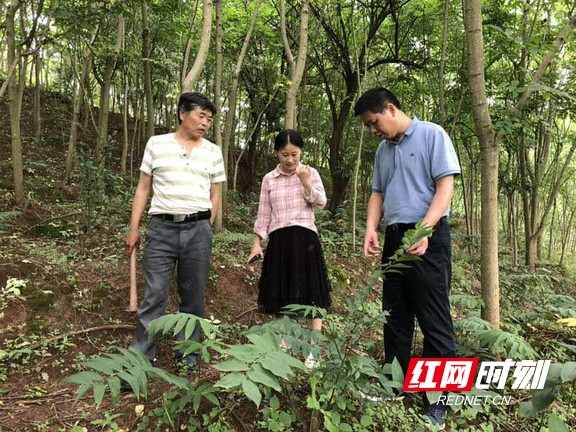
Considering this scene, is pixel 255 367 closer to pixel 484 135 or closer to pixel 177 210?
pixel 177 210

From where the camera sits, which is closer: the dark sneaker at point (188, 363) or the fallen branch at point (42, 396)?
the fallen branch at point (42, 396)

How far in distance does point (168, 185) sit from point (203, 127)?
18.6 inches

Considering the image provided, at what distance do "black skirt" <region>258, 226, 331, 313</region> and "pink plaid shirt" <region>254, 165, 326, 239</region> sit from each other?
0.06 metres

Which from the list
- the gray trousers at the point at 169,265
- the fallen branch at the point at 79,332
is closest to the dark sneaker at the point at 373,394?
the gray trousers at the point at 169,265

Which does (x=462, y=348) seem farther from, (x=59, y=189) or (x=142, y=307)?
(x=59, y=189)

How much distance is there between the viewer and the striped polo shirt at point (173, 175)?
2822mm

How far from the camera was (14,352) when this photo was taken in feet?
9.86

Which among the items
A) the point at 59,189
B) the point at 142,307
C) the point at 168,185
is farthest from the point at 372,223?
the point at 59,189

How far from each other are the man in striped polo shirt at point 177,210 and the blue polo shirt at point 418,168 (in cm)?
132

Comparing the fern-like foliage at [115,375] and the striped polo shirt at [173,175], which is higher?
the striped polo shirt at [173,175]

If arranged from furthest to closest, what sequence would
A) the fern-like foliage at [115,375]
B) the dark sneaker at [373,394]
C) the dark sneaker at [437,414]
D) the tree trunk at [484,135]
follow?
the tree trunk at [484,135]
the dark sneaker at [437,414]
the dark sneaker at [373,394]
the fern-like foliage at [115,375]

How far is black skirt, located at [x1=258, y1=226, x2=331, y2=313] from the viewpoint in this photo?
3.00 meters

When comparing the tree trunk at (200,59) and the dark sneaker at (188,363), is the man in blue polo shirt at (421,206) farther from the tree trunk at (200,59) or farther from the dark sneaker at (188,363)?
the tree trunk at (200,59)

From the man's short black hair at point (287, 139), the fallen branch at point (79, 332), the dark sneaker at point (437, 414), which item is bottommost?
the dark sneaker at point (437, 414)
